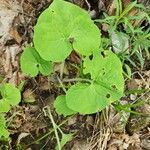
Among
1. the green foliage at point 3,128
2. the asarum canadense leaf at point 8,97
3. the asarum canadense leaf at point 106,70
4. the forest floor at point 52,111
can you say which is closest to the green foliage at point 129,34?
the forest floor at point 52,111

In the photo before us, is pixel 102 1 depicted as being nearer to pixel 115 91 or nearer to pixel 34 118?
pixel 115 91

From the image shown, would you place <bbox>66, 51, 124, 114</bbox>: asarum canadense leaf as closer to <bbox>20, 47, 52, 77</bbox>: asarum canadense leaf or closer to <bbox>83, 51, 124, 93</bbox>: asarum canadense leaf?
<bbox>83, 51, 124, 93</bbox>: asarum canadense leaf

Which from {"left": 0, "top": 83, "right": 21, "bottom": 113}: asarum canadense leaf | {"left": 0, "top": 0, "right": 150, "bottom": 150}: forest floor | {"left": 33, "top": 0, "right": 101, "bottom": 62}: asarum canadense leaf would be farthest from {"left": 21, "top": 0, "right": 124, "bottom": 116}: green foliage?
{"left": 0, "top": 0, "right": 150, "bottom": 150}: forest floor

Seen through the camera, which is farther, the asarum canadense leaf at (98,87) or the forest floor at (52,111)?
the forest floor at (52,111)

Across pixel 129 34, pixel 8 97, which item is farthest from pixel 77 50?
pixel 129 34

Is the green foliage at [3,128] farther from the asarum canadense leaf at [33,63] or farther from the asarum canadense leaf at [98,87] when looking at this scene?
the asarum canadense leaf at [98,87]

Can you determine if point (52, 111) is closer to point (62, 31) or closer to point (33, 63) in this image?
point (33, 63)

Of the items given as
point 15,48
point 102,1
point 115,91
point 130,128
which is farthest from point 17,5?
point 130,128
